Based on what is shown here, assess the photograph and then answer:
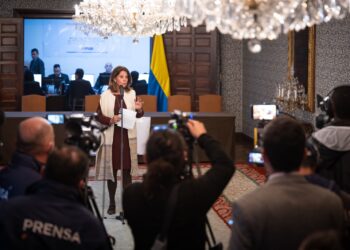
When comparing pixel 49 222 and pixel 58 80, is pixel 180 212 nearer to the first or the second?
pixel 49 222

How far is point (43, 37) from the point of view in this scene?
51.6 feet

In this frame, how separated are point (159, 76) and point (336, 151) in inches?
322

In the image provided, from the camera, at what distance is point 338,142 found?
11.3 ft

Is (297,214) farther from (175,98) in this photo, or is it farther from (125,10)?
(175,98)

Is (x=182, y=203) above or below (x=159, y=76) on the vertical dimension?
below

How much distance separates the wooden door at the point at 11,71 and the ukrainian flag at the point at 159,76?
7.31 feet

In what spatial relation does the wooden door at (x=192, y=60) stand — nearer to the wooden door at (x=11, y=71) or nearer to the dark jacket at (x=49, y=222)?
the wooden door at (x=11, y=71)

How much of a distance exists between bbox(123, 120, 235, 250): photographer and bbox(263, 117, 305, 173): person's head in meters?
0.31

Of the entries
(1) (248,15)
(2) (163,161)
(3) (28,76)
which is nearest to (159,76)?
(3) (28,76)

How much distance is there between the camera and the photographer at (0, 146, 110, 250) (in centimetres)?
260

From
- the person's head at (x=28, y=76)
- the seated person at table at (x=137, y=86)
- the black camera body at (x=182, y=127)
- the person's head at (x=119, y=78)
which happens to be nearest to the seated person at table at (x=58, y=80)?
the person's head at (x=28, y=76)

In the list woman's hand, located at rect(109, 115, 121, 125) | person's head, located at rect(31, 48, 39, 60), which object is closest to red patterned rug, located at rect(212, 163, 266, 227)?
woman's hand, located at rect(109, 115, 121, 125)

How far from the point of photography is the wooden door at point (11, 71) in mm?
10922

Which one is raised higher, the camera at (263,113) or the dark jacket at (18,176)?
the camera at (263,113)
